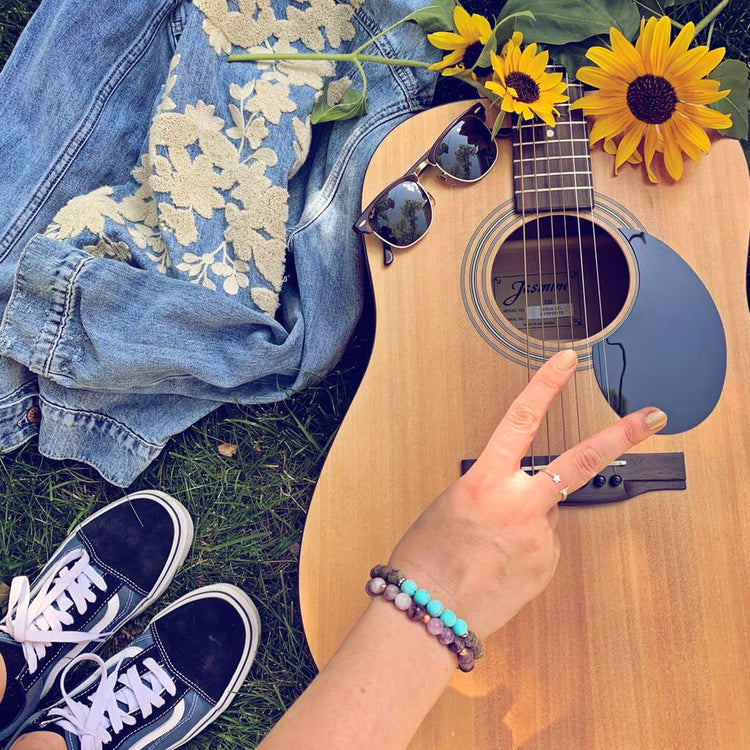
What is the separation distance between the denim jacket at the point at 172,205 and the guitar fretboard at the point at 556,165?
1.02 ft

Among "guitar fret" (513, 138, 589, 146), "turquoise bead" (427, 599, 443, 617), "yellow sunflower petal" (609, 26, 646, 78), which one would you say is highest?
"yellow sunflower petal" (609, 26, 646, 78)

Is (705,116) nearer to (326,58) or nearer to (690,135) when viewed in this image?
(690,135)

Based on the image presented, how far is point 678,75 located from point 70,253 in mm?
1147

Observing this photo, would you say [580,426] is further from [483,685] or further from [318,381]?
[318,381]

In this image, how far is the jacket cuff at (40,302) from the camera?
51.5 inches

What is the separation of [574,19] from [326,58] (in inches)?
18.9

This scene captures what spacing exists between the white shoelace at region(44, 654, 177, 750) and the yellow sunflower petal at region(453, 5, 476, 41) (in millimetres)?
1443

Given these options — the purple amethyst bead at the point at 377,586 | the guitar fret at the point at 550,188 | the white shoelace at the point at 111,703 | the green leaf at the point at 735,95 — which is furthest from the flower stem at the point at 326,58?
the white shoelace at the point at 111,703

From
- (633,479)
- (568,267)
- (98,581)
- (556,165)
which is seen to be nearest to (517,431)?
(633,479)

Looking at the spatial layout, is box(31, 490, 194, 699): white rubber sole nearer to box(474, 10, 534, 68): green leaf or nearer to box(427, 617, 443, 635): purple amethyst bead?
box(427, 617, 443, 635): purple amethyst bead

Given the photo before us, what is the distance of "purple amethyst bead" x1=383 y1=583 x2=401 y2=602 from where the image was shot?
0.88 m

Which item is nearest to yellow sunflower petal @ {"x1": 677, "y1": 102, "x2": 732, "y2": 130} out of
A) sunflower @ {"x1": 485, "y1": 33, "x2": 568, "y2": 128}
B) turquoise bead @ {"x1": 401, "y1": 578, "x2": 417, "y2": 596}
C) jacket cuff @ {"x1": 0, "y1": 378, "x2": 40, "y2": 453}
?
sunflower @ {"x1": 485, "y1": 33, "x2": 568, "y2": 128}

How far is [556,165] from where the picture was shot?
1215 mm

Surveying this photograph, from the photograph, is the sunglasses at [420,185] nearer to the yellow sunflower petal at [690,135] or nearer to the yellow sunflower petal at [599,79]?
the yellow sunflower petal at [599,79]
